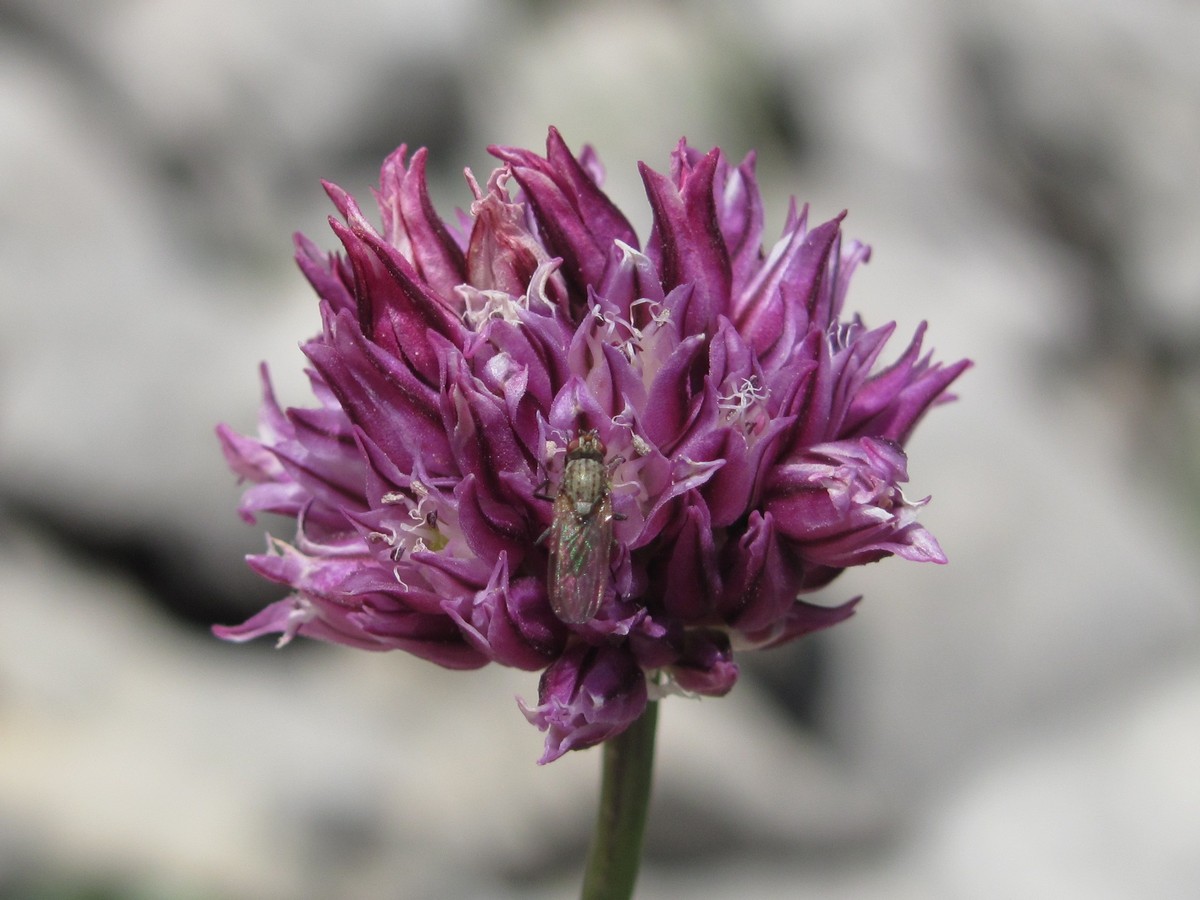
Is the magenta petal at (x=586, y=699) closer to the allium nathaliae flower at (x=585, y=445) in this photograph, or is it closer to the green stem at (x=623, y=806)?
the allium nathaliae flower at (x=585, y=445)

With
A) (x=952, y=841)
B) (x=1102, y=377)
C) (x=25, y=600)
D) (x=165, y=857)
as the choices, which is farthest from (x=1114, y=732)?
(x=25, y=600)

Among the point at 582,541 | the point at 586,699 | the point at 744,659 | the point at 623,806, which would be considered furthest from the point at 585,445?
the point at 744,659

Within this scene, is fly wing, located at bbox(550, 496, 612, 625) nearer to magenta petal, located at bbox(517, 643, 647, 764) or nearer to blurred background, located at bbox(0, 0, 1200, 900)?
magenta petal, located at bbox(517, 643, 647, 764)

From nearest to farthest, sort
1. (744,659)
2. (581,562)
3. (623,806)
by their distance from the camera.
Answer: (581,562) < (623,806) < (744,659)

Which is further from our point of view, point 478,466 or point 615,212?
point 615,212

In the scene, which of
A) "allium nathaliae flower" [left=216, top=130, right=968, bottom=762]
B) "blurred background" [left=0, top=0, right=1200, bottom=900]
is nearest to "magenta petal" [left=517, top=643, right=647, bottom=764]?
"allium nathaliae flower" [left=216, top=130, right=968, bottom=762]

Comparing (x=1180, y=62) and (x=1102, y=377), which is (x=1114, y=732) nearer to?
(x=1102, y=377)

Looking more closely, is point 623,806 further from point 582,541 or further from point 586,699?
point 582,541
